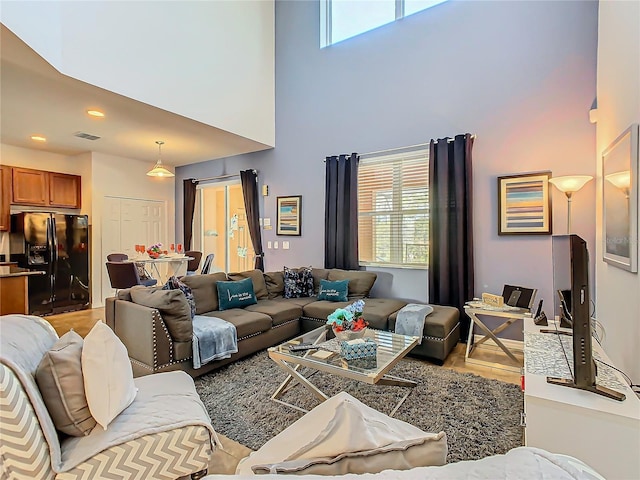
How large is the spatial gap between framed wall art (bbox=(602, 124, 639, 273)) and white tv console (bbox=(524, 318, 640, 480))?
788 mm

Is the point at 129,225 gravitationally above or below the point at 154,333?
above

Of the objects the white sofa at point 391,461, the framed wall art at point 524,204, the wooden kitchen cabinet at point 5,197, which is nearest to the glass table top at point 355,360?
the white sofa at point 391,461

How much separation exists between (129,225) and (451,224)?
5.92 m

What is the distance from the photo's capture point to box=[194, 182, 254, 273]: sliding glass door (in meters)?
6.79

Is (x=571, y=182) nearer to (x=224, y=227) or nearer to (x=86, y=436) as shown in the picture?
(x=86, y=436)

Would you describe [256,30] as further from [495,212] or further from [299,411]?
[299,411]

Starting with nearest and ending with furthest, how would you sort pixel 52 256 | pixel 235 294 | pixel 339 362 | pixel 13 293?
pixel 339 362, pixel 235 294, pixel 13 293, pixel 52 256

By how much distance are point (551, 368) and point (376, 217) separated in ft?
10.5

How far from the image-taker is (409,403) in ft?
8.23

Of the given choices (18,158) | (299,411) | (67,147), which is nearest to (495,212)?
(299,411)

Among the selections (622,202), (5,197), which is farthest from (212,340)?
(5,197)

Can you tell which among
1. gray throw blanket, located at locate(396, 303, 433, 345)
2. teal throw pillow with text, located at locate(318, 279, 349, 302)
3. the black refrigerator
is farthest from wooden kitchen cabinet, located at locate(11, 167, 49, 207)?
gray throw blanket, located at locate(396, 303, 433, 345)

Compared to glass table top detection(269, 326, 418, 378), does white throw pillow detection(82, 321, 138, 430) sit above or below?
above

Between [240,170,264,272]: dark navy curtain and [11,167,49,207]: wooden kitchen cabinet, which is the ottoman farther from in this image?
[11,167,49,207]: wooden kitchen cabinet
